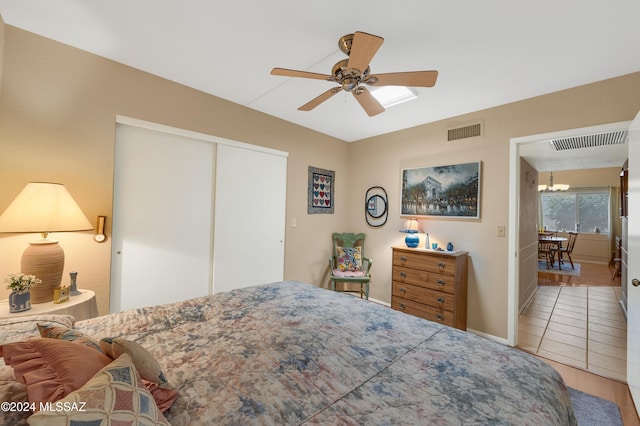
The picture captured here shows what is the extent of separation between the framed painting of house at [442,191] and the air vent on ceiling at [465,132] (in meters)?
0.34

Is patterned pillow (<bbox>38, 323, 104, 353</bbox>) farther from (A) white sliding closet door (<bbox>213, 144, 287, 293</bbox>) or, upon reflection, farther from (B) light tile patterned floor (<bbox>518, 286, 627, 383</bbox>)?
(B) light tile patterned floor (<bbox>518, 286, 627, 383</bbox>)

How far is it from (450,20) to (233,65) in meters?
1.68

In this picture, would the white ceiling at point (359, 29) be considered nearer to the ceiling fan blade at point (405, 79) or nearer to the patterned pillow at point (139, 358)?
the ceiling fan blade at point (405, 79)

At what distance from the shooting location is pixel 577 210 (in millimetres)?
7582

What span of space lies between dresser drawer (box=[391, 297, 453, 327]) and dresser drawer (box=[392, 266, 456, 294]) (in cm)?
23

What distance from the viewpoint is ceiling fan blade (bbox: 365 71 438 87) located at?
161cm

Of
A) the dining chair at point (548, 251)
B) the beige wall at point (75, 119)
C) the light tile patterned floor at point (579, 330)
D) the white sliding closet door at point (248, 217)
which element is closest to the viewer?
the beige wall at point (75, 119)

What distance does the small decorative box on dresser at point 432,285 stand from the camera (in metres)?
2.81

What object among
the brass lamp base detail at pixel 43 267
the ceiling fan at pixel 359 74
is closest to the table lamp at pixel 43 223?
the brass lamp base detail at pixel 43 267

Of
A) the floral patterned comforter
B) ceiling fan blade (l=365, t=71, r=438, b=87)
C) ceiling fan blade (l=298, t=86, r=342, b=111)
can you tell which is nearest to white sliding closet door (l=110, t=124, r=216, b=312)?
the floral patterned comforter

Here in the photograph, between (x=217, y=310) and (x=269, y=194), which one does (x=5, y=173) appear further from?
(x=269, y=194)

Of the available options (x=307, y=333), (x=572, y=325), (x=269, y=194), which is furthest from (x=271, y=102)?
(x=572, y=325)

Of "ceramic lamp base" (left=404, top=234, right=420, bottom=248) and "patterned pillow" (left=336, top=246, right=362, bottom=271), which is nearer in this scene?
"ceramic lamp base" (left=404, top=234, right=420, bottom=248)

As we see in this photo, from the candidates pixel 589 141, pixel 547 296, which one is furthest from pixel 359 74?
pixel 547 296
